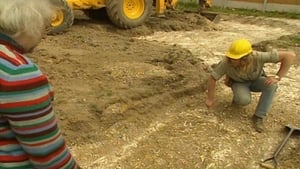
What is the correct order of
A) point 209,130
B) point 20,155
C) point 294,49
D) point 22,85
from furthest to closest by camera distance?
point 294,49, point 209,130, point 20,155, point 22,85

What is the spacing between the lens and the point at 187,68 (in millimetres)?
5215

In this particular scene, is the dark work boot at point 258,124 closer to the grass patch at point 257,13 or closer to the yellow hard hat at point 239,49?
the yellow hard hat at point 239,49

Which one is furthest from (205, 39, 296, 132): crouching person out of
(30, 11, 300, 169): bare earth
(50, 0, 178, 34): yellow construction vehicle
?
(50, 0, 178, 34): yellow construction vehicle

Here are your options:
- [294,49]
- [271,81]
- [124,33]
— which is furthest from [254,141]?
[124,33]

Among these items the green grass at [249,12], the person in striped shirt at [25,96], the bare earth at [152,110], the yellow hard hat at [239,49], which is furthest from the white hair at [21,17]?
the green grass at [249,12]

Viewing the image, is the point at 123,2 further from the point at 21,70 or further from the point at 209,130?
the point at 21,70

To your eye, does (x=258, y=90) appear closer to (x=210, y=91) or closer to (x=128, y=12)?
(x=210, y=91)

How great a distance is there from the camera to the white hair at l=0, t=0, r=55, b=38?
1.32m

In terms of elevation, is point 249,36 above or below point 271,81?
below

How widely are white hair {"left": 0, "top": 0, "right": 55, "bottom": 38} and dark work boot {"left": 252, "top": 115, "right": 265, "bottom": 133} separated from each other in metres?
2.93

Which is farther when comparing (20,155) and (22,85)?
(20,155)

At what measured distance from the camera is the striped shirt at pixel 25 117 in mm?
1290

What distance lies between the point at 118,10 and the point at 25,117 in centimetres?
665

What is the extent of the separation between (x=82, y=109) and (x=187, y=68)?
170 cm
